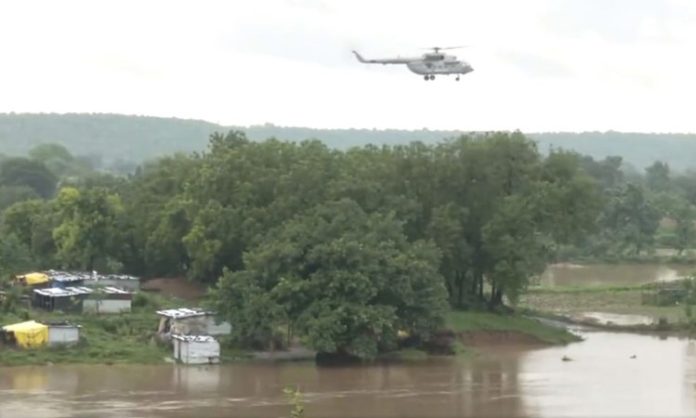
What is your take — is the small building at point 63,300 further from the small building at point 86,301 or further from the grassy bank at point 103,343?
the grassy bank at point 103,343

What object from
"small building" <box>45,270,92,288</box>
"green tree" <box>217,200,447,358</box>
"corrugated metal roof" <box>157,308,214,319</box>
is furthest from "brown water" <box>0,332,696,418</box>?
"small building" <box>45,270,92,288</box>

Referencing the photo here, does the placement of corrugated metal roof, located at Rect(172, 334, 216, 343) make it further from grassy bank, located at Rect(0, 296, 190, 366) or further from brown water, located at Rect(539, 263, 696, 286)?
brown water, located at Rect(539, 263, 696, 286)

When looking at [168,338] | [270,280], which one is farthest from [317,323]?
[168,338]

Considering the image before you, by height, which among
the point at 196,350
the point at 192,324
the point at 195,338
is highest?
the point at 192,324

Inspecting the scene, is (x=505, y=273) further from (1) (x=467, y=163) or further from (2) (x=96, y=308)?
(2) (x=96, y=308)

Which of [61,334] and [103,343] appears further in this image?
[103,343]

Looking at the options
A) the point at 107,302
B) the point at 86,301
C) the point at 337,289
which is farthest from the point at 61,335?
the point at 337,289

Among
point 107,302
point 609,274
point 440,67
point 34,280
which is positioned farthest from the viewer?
point 609,274

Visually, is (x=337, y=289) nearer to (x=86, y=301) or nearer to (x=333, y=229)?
(x=333, y=229)
